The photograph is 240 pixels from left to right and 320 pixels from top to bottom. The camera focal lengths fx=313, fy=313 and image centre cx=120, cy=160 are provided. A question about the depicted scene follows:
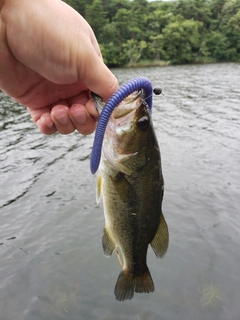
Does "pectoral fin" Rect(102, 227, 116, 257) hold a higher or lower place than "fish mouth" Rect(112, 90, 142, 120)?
lower

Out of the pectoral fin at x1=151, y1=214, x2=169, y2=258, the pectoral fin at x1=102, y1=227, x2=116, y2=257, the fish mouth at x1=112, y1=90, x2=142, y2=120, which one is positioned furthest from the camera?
the pectoral fin at x1=102, y1=227, x2=116, y2=257

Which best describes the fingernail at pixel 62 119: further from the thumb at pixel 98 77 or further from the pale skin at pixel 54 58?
the thumb at pixel 98 77

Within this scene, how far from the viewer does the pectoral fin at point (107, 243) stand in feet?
9.00

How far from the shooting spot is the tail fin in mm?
2803

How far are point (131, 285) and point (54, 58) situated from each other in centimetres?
204

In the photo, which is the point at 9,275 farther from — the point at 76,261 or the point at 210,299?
the point at 210,299

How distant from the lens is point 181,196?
7922 mm

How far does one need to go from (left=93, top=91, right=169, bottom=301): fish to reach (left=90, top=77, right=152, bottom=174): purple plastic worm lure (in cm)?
8

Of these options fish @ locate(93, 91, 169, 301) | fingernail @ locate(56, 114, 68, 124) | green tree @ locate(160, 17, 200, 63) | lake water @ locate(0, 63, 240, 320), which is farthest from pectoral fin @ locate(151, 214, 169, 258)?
green tree @ locate(160, 17, 200, 63)

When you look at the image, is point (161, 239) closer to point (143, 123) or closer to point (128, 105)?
point (143, 123)

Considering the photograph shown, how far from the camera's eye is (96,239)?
21.4 ft

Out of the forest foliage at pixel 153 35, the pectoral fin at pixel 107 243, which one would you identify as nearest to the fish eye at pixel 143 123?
the pectoral fin at pixel 107 243

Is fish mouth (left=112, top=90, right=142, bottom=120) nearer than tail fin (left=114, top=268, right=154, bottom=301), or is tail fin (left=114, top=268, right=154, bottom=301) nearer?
fish mouth (left=112, top=90, right=142, bottom=120)

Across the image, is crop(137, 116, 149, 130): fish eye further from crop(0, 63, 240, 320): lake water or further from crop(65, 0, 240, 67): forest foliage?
crop(65, 0, 240, 67): forest foliage
